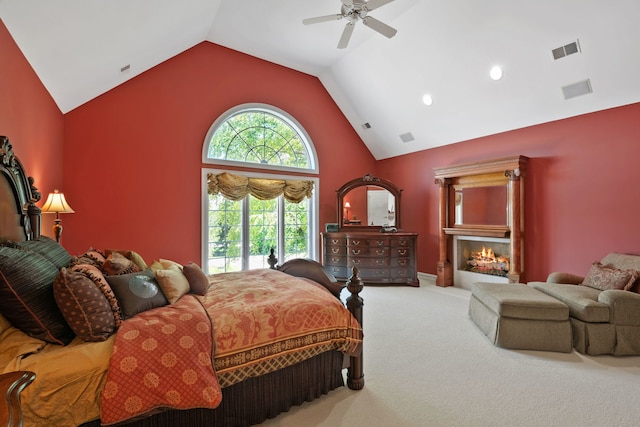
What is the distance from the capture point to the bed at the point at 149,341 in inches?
57.6

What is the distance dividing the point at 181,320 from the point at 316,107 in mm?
5386

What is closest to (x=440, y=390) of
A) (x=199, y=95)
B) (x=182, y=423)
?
(x=182, y=423)

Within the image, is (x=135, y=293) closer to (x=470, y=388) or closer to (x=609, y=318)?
(x=470, y=388)

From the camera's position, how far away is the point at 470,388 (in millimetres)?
2395

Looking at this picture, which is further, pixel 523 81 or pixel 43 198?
pixel 523 81

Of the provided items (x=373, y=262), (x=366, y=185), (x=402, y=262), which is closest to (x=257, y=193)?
(x=366, y=185)

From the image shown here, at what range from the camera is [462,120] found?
5.26 meters

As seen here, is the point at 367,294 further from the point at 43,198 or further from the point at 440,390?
the point at 43,198

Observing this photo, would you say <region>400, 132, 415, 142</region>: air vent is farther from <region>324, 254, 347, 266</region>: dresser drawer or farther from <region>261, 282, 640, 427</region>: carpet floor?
<region>261, 282, 640, 427</region>: carpet floor

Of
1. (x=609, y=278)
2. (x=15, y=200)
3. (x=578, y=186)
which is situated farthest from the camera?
(x=578, y=186)

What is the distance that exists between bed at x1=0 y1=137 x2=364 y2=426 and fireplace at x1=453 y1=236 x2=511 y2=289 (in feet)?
12.2

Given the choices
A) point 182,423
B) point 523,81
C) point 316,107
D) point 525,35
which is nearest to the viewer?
point 182,423

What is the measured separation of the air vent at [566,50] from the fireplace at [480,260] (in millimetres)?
2638

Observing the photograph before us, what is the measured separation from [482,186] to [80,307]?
5557 millimetres
